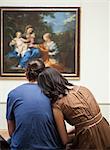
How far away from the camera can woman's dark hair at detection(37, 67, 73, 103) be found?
6.62ft

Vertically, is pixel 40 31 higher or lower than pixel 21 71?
higher

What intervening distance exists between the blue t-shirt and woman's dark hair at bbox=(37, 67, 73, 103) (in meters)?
0.05

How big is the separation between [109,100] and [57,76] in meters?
2.34

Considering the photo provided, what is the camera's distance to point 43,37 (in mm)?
4477

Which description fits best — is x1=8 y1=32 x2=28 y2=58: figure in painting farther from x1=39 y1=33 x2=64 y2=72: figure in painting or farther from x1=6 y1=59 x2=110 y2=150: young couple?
x1=6 y1=59 x2=110 y2=150: young couple

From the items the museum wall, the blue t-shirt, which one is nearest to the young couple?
the blue t-shirt

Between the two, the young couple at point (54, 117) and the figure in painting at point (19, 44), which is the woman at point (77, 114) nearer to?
the young couple at point (54, 117)

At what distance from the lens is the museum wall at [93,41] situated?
14.5 feet

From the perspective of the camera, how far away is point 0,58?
453 cm

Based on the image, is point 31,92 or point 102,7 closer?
point 31,92

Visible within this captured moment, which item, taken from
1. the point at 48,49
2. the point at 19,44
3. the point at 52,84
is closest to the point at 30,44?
the point at 19,44

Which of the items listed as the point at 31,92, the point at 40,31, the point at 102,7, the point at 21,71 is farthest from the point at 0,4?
the point at 31,92

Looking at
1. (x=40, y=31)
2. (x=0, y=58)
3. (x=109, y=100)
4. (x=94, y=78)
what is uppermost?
(x=40, y=31)

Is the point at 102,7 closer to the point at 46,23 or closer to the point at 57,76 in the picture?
the point at 46,23
